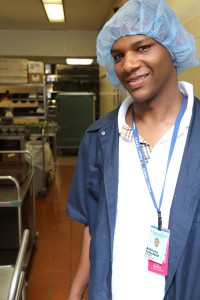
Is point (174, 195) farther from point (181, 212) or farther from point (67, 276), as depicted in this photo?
point (67, 276)

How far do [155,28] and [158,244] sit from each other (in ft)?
1.98

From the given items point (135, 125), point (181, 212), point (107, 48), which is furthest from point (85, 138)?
point (181, 212)

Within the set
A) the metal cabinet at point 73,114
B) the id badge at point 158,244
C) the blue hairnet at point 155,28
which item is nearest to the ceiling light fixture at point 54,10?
the metal cabinet at point 73,114

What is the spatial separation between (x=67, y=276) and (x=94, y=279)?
64.3 inches

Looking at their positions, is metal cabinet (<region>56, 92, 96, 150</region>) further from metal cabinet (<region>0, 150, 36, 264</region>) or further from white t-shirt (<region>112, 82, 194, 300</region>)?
white t-shirt (<region>112, 82, 194, 300</region>)

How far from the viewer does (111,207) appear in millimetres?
995

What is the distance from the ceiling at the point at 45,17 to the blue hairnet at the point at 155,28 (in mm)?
4063

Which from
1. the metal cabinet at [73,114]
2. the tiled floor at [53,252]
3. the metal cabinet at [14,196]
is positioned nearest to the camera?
A: the metal cabinet at [14,196]

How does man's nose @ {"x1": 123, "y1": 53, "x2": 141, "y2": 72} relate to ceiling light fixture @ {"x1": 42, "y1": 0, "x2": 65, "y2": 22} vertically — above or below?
below

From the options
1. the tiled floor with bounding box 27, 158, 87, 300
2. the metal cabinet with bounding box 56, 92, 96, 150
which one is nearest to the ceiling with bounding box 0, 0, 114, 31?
the metal cabinet with bounding box 56, 92, 96, 150

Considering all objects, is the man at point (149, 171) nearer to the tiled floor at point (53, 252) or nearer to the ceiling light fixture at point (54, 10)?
the tiled floor at point (53, 252)

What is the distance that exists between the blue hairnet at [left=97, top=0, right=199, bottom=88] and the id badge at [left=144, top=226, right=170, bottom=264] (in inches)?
20.2

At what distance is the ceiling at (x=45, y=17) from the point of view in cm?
495

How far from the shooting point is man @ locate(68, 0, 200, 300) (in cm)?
89
